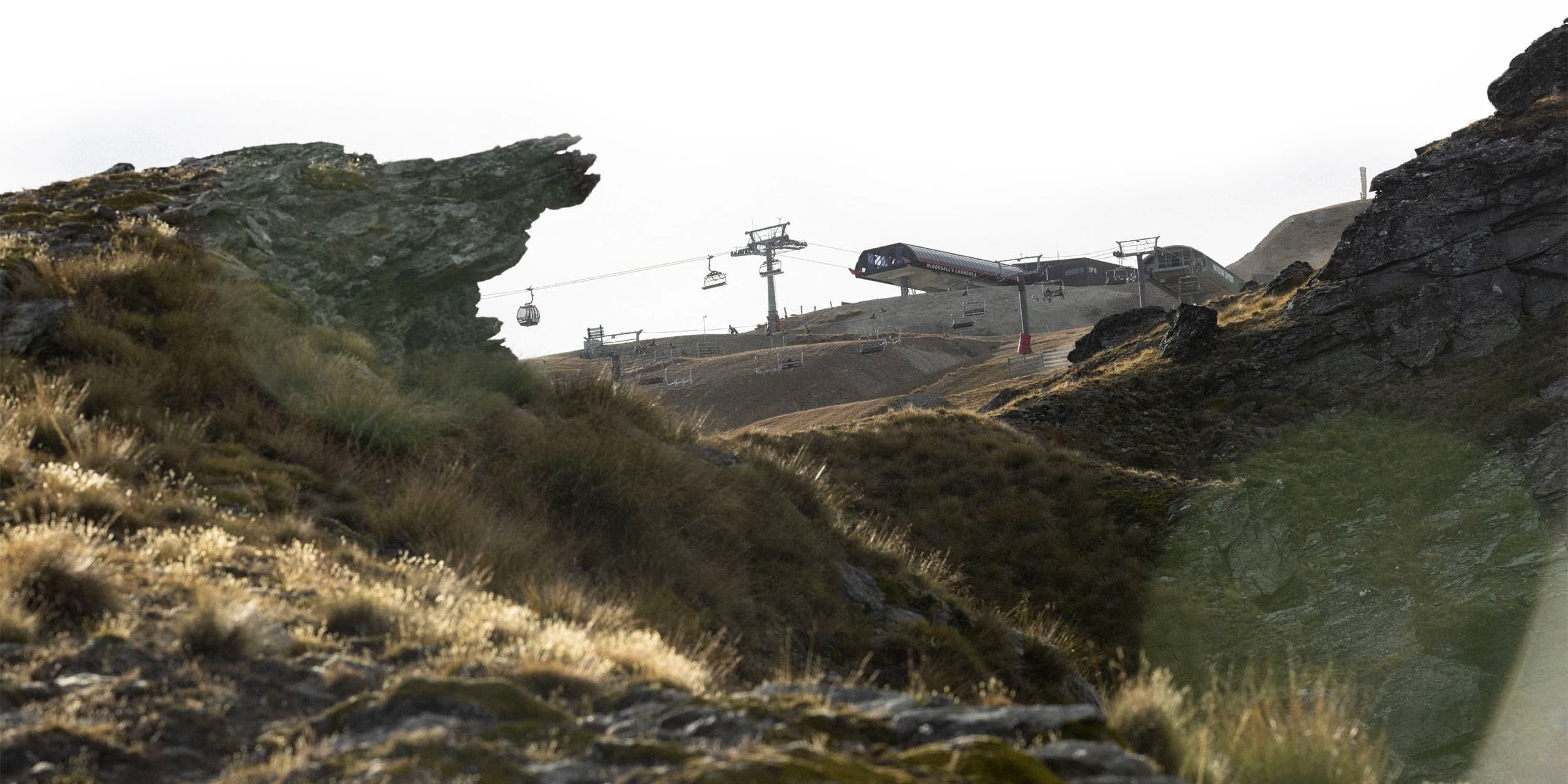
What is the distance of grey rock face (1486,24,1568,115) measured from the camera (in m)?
39.2

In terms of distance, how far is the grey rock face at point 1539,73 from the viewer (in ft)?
129

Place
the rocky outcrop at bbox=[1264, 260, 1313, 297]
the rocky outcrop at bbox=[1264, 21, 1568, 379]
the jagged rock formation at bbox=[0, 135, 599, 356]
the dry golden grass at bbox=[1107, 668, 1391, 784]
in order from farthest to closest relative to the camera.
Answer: the rocky outcrop at bbox=[1264, 260, 1313, 297] → the rocky outcrop at bbox=[1264, 21, 1568, 379] → the jagged rock formation at bbox=[0, 135, 599, 356] → the dry golden grass at bbox=[1107, 668, 1391, 784]

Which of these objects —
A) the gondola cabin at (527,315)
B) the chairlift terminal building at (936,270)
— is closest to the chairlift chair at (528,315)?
the gondola cabin at (527,315)

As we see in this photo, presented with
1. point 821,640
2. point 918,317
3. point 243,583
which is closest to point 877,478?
point 821,640

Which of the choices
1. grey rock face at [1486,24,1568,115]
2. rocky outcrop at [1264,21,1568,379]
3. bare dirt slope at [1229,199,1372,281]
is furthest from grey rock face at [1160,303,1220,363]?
bare dirt slope at [1229,199,1372,281]

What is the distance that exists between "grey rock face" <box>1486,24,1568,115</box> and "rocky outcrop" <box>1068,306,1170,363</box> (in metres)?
14.2

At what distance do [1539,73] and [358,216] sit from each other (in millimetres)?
39321

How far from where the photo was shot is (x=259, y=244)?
15.4 m

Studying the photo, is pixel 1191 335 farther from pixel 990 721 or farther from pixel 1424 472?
pixel 990 721

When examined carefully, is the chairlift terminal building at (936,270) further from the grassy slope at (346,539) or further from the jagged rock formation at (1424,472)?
the grassy slope at (346,539)

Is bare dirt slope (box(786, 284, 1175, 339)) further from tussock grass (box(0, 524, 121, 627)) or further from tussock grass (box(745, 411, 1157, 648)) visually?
tussock grass (box(0, 524, 121, 627))

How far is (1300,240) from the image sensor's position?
429 feet

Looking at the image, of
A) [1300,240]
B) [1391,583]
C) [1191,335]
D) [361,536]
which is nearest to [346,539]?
[361,536]

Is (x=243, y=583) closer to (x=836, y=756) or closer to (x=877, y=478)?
(x=836, y=756)
